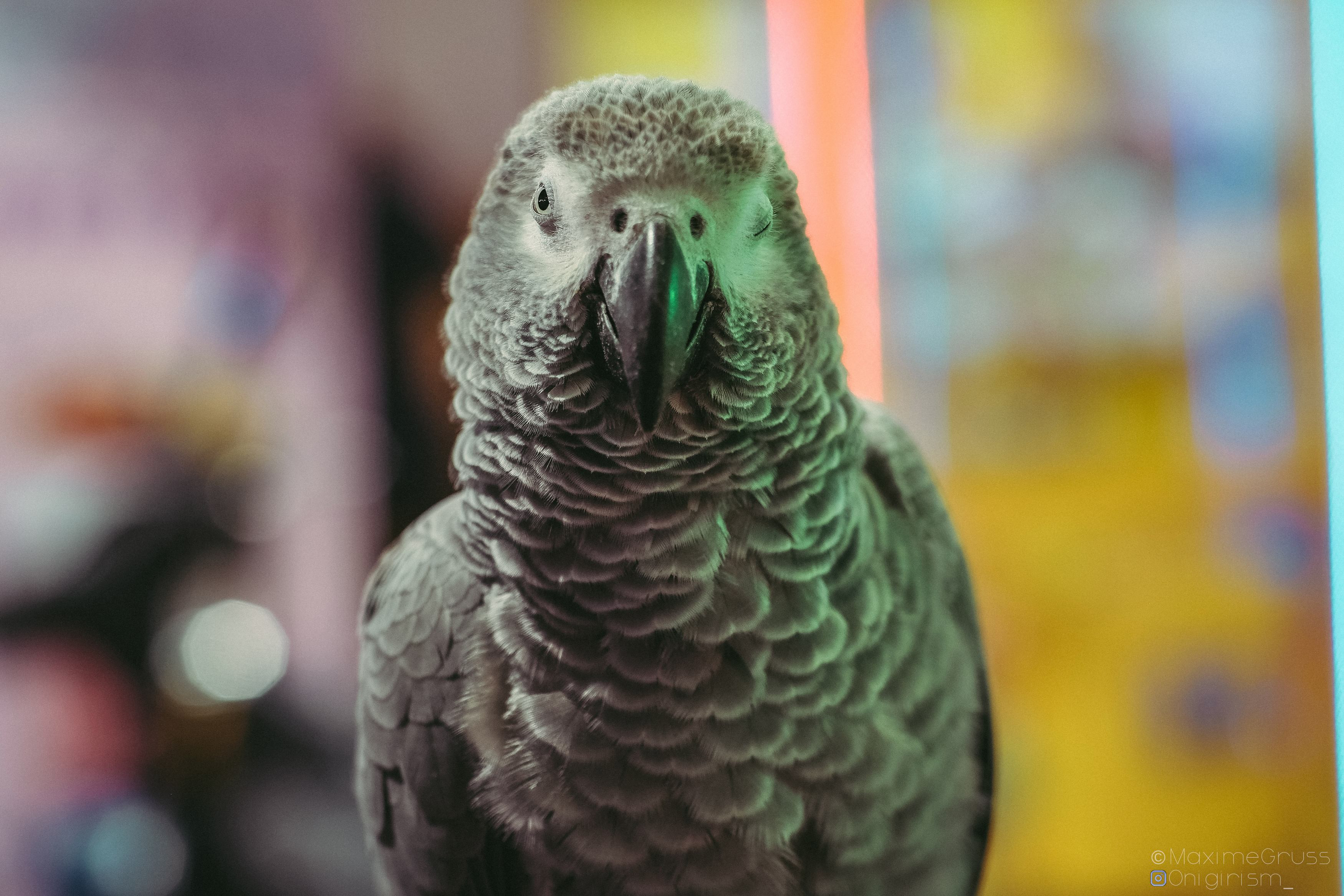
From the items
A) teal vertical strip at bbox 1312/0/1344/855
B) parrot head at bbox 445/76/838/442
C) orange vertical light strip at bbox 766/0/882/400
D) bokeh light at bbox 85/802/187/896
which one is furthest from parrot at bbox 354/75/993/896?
bokeh light at bbox 85/802/187/896

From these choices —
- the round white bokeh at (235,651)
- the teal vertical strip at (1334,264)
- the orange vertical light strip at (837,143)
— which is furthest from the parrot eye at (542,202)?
the round white bokeh at (235,651)

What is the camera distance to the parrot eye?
544 millimetres

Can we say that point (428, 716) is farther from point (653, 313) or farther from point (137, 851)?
point (137, 851)

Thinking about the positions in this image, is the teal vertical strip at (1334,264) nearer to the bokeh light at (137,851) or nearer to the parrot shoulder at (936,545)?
the parrot shoulder at (936,545)

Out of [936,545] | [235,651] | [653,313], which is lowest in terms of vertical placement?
[235,651]

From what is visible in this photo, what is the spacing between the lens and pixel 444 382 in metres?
0.88

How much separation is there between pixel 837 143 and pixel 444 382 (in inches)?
18.5

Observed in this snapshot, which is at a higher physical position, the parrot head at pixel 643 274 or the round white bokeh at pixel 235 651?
the parrot head at pixel 643 274

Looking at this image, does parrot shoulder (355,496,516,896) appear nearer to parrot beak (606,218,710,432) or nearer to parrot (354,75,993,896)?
parrot (354,75,993,896)

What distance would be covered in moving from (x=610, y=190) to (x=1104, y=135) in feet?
2.46

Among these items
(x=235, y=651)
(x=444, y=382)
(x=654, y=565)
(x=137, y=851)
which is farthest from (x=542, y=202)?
(x=137, y=851)

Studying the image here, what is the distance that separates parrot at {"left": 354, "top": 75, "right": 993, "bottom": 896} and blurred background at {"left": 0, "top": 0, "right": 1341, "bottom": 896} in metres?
0.28

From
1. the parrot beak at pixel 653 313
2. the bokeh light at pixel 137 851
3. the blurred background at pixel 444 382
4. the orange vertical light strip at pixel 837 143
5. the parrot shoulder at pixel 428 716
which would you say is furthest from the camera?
the bokeh light at pixel 137 851

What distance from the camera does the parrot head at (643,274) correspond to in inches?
18.9
